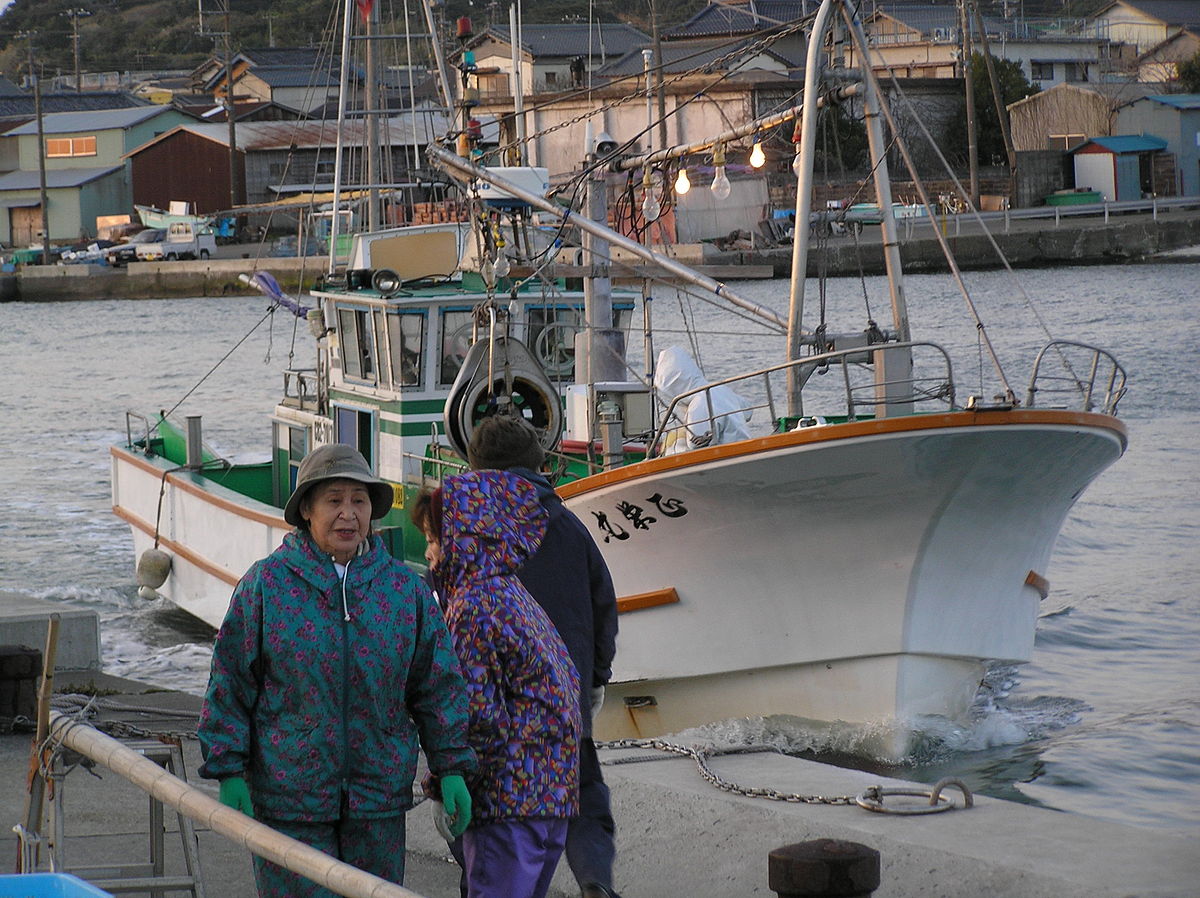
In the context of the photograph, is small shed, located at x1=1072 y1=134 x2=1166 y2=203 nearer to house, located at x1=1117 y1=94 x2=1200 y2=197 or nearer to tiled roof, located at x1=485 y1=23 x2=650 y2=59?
house, located at x1=1117 y1=94 x2=1200 y2=197

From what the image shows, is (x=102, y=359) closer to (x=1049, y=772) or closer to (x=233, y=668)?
(x=1049, y=772)

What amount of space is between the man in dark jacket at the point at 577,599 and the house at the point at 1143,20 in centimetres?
8027

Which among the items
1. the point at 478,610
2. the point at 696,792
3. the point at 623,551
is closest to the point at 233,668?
the point at 478,610

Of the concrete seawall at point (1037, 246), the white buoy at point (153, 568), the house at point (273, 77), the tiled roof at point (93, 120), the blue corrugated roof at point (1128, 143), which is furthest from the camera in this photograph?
the house at point (273, 77)

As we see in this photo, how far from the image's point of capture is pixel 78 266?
184 feet

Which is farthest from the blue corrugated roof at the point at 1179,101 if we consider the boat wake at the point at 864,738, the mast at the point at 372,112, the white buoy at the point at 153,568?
the boat wake at the point at 864,738

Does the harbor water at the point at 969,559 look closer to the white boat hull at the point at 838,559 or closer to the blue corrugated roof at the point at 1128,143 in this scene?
the white boat hull at the point at 838,559

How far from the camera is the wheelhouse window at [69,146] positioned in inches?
2672

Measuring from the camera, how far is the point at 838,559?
8.57 m

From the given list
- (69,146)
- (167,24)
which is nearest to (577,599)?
(69,146)

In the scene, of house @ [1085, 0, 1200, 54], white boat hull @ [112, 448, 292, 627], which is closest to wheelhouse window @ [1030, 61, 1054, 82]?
house @ [1085, 0, 1200, 54]

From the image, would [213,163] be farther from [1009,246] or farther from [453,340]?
[453,340]

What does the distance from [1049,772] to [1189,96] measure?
5188cm

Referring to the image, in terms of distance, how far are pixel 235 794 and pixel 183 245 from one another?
5670 centimetres
